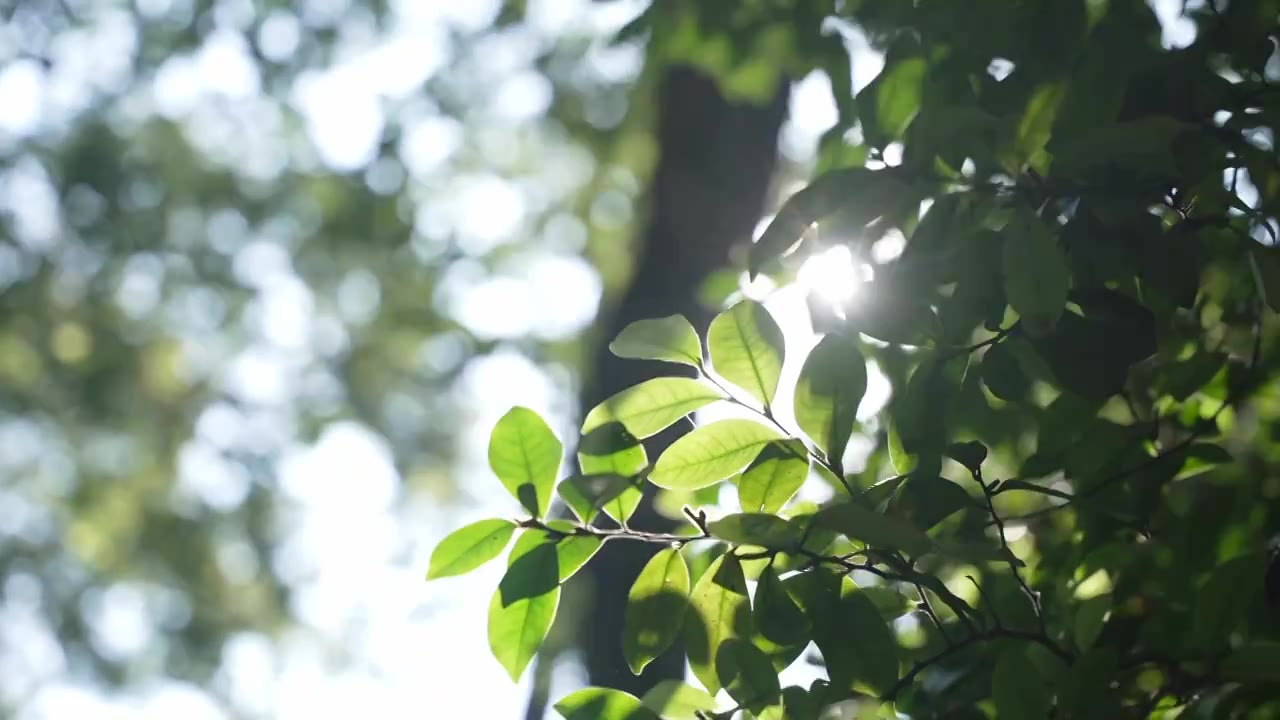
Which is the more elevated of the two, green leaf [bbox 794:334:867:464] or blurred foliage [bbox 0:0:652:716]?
blurred foliage [bbox 0:0:652:716]

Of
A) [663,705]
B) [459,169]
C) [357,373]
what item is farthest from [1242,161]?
[357,373]

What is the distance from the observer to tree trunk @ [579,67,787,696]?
199 centimetres

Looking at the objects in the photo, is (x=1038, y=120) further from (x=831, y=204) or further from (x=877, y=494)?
(x=877, y=494)

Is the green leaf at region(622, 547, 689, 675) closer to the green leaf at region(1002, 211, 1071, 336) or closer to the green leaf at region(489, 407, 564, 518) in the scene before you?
the green leaf at region(489, 407, 564, 518)

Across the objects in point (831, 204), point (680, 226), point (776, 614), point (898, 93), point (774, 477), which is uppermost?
point (680, 226)

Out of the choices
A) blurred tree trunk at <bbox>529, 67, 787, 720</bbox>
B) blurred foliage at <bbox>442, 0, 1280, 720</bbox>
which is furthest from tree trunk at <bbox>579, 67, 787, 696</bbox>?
blurred foliage at <bbox>442, 0, 1280, 720</bbox>

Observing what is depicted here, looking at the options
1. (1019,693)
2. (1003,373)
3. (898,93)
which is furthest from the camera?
(898,93)

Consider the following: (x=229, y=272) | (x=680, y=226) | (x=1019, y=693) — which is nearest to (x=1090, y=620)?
(x=1019, y=693)

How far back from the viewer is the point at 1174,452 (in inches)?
36.4

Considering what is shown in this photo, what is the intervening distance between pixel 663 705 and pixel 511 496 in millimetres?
210

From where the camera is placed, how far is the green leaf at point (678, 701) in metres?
0.80

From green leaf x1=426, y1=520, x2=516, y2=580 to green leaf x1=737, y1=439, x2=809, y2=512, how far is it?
194 millimetres

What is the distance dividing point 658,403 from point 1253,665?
0.46 metres

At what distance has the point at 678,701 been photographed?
801 mm
